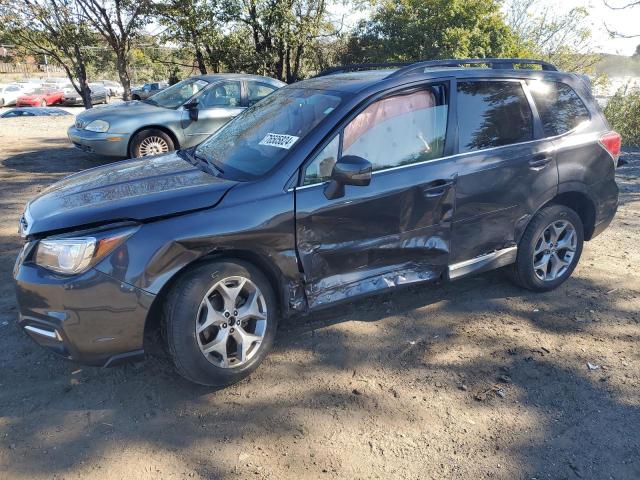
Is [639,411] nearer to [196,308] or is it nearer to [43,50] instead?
[196,308]

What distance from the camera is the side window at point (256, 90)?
9.03 m

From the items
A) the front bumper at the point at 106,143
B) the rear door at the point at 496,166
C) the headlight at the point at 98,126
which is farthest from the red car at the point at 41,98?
the rear door at the point at 496,166

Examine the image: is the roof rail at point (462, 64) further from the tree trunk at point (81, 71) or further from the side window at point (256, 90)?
the tree trunk at point (81, 71)

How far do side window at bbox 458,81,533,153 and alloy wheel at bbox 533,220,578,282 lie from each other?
819 millimetres

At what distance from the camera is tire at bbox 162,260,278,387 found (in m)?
2.78

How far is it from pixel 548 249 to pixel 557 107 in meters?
1.15

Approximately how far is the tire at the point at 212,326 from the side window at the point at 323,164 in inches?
26.1

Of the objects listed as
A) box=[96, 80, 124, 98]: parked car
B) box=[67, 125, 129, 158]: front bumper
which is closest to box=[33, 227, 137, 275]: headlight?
box=[67, 125, 129, 158]: front bumper

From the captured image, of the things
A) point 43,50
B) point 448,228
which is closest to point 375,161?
point 448,228

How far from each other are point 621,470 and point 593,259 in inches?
118

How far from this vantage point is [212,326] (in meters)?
2.92

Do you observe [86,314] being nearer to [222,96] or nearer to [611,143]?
[611,143]

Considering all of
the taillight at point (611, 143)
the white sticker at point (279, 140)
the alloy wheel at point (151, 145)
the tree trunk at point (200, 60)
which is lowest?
the alloy wheel at point (151, 145)

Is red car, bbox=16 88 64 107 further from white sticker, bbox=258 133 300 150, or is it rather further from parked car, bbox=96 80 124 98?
white sticker, bbox=258 133 300 150
